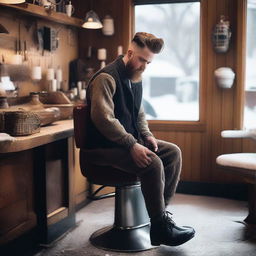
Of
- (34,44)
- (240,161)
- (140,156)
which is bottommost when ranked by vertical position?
(240,161)

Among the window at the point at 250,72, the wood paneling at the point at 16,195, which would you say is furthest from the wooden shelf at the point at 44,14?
the window at the point at 250,72

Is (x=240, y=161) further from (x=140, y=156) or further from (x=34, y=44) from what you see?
(x=34, y=44)

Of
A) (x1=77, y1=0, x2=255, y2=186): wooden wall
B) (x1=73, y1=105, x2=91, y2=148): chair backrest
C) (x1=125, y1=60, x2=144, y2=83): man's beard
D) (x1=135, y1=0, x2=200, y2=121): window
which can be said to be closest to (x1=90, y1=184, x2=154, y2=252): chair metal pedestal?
(x1=73, y1=105, x2=91, y2=148): chair backrest

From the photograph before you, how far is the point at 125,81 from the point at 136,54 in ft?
0.62

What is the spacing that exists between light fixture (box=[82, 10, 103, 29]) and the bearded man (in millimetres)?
1409

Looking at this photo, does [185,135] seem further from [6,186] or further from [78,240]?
[6,186]

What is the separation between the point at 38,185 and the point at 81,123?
56 centimetres

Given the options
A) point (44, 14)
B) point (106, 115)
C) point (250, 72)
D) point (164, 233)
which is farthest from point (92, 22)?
point (164, 233)

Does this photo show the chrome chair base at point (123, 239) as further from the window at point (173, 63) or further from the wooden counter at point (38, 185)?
the window at point (173, 63)

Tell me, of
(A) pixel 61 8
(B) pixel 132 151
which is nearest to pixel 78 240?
(B) pixel 132 151

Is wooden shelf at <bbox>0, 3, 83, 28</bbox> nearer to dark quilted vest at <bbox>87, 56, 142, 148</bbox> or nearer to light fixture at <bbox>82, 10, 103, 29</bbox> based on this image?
light fixture at <bbox>82, 10, 103, 29</bbox>

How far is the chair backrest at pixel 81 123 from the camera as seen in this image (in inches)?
110

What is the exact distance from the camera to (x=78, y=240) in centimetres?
313

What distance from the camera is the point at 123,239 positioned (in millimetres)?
3025
